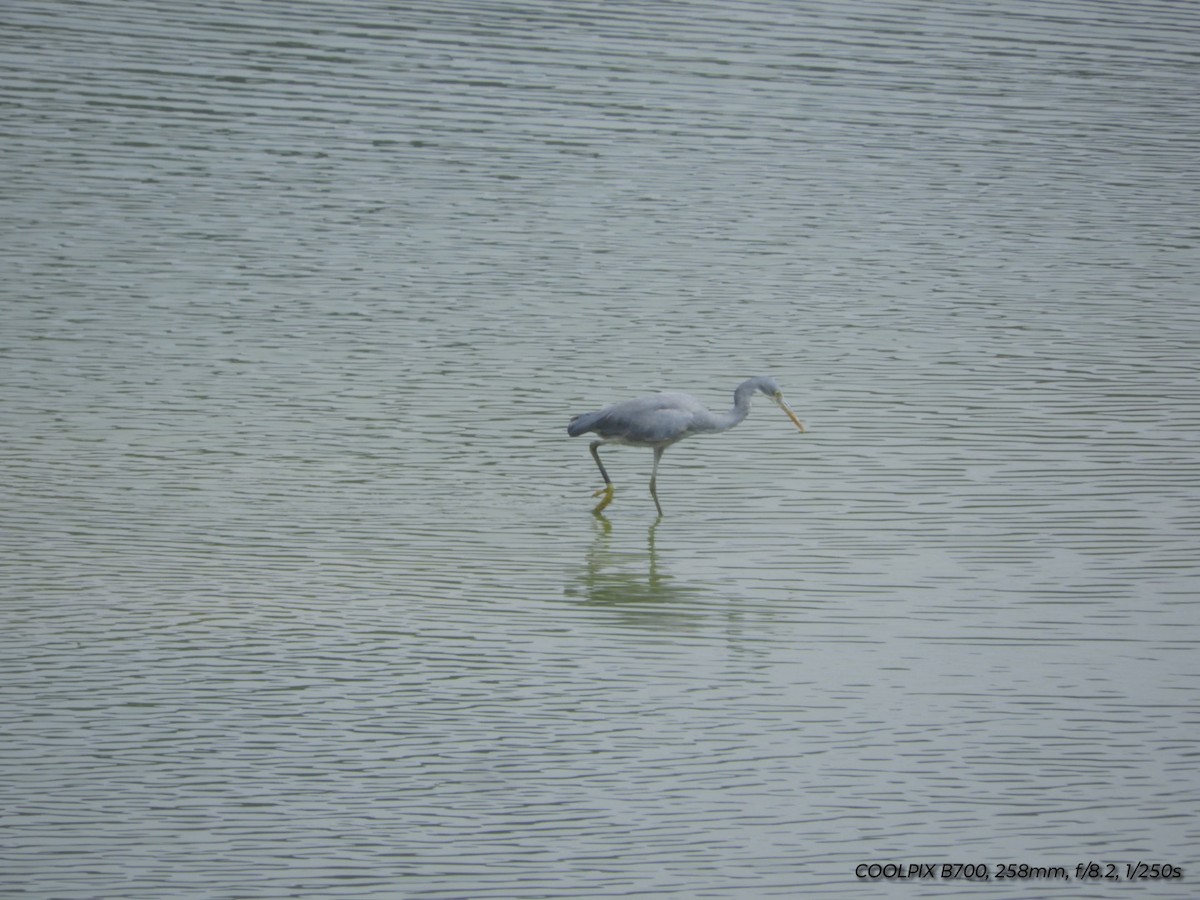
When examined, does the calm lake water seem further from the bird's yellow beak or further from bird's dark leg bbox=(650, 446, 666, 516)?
the bird's yellow beak

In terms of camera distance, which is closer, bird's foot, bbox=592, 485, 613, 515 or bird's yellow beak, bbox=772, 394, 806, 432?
bird's foot, bbox=592, 485, 613, 515

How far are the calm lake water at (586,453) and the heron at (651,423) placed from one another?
295mm

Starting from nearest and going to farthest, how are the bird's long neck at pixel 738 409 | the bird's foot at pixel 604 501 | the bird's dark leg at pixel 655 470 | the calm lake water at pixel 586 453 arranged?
the calm lake water at pixel 586 453, the bird's foot at pixel 604 501, the bird's dark leg at pixel 655 470, the bird's long neck at pixel 738 409

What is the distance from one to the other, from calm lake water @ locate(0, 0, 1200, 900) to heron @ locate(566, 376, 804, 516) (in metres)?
0.30

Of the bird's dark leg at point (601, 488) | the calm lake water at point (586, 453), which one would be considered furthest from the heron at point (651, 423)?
the calm lake water at point (586, 453)

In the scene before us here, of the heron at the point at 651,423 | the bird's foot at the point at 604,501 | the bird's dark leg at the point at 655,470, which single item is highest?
the heron at the point at 651,423

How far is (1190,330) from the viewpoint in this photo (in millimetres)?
16547

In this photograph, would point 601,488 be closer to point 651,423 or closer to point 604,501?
point 604,501

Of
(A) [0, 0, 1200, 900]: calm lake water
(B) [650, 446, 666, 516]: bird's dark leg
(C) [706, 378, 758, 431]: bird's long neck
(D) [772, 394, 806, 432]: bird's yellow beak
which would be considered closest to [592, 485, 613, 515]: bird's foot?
(A) [0, 0, 1200, 900]: calm lake water

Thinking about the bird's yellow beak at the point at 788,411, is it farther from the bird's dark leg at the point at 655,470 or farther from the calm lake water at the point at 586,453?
the bird's dark leg at the point at 655,470

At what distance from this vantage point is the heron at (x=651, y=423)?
44.3 ft

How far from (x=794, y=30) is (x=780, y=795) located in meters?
17.2

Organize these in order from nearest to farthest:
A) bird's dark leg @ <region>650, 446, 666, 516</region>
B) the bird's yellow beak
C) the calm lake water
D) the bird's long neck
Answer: the calm lake water → bird's dark leg @ <region>650, 446, 666, 516</region> → the bird's yellow beak → the bird's long neck

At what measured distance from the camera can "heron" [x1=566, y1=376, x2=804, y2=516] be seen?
1350cm
